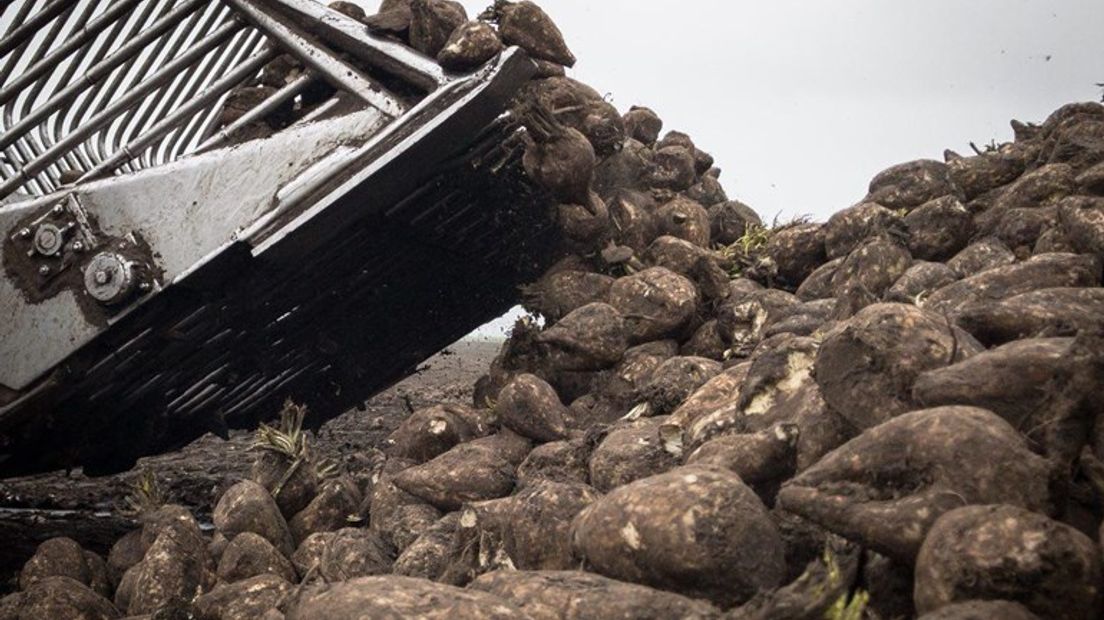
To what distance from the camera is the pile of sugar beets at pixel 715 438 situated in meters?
2.18

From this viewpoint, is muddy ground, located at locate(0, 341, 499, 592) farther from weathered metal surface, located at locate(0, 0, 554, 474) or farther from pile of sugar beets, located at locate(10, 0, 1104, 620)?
pile of sugar beets, located at locate(10, 0, 1104, 620)

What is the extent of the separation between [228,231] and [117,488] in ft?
11.9

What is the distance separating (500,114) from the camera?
5172 mm

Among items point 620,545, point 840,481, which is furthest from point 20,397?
point 840,481

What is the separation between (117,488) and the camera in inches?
281

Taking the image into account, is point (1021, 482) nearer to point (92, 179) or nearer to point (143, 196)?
point (143, 196)

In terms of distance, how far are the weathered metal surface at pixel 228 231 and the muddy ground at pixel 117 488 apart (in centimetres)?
48

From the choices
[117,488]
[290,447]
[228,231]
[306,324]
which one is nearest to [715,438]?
[290,447]

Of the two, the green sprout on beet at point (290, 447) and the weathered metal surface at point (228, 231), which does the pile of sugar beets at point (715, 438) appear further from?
the weathered metal surface at point (228, 231)

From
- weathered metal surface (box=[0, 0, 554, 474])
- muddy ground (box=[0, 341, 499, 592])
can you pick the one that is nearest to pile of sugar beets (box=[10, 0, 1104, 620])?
weathered metal surface (box=[0, 0, 554, 474])

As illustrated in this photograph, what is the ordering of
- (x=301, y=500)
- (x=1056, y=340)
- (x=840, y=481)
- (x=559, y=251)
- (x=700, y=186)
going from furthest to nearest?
1. (x=700, y=186)
2. (x=559, y=251)
3. (x=301, y=500)
4. (x=1056, y=340)
5. (x=840, y=481)

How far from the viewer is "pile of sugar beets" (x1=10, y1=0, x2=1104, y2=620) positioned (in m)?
2.18

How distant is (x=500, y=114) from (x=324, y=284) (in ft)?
5.13

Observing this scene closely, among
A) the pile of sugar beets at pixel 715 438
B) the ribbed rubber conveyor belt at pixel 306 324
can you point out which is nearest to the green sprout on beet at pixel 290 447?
the pile of sugar beets at pixel 715 438
